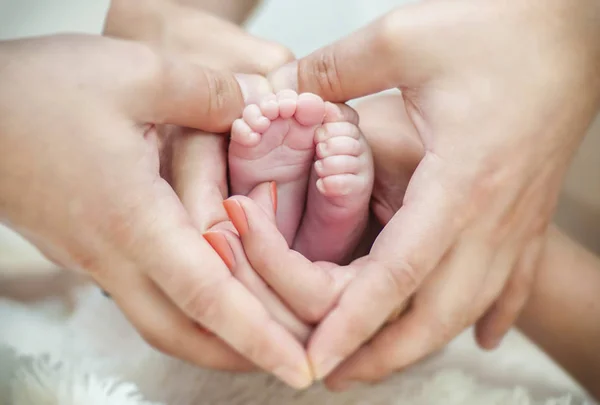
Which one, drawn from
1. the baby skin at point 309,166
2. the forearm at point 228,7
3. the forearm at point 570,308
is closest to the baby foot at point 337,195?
the baby skin at point 309,166

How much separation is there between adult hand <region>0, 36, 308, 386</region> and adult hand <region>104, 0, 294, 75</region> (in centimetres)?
18

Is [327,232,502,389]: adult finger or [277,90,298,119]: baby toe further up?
[277,90,298,119]: baby toe

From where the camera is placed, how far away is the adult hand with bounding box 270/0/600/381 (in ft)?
1.65

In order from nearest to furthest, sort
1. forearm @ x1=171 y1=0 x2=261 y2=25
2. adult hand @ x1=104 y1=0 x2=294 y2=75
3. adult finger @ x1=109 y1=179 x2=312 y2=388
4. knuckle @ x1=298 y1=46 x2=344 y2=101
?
1. adult finger @ x1=109 y1=179 x2=312 y2=388
2. knuckle @ x1=298 y1=46 x2=344 y2=101
3. adult hand @ x1=104 y1=0 x2=294 y2=75
4. forearm @ x1=171 y1=0 x2=261 y2=25

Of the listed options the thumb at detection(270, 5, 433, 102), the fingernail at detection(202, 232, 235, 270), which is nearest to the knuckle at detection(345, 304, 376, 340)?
the fingernail at detection(202, 232, 235, 270)

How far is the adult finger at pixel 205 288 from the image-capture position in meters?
0.46

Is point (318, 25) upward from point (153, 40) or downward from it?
downward

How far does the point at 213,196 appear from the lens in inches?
21.5

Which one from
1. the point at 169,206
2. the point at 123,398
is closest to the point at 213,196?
the point at 169,206

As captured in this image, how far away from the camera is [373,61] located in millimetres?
541

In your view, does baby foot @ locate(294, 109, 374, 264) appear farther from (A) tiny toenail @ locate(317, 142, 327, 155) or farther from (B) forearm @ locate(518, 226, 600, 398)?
(B) forearm @ locate(518, 226, 600, 398)

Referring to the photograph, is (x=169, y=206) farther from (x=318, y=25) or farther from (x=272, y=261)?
(x=318, y=25)

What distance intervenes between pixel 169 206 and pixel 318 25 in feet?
2.29

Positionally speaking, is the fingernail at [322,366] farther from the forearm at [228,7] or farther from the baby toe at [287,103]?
the forearm at [228,7]
